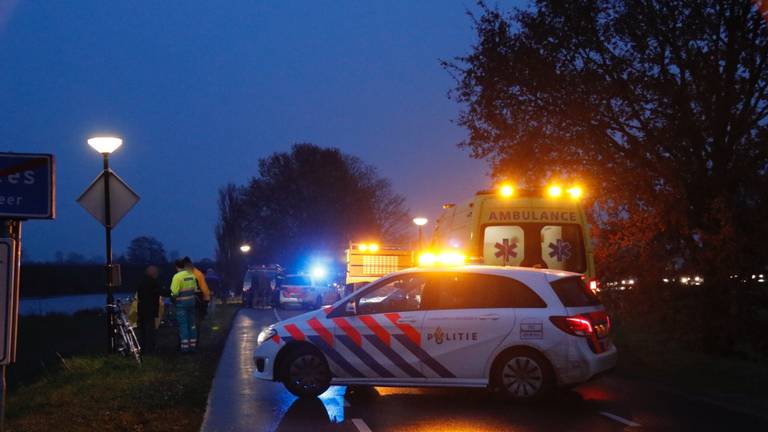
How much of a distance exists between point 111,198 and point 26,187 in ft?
29.9

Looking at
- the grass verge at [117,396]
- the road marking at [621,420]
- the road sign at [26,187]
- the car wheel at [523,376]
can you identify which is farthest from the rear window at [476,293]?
the road sign at [26,187]

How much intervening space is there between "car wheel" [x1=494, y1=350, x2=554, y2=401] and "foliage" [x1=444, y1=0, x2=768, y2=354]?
5.13 meters

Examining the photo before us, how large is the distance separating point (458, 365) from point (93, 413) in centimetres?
415

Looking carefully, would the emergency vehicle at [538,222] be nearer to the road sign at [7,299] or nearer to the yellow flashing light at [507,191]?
the yellow flashing light at [507,191]

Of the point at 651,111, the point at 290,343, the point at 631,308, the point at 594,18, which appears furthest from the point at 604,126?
the point at 290,343

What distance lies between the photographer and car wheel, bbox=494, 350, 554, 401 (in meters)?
11.0

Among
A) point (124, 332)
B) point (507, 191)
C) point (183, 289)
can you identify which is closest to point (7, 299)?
point (507, 191)

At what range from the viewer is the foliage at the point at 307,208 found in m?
64.8

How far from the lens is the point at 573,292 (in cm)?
1143

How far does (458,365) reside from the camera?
11188mm

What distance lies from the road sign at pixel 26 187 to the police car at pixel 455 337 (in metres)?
5.32

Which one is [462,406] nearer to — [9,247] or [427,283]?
[427,283]

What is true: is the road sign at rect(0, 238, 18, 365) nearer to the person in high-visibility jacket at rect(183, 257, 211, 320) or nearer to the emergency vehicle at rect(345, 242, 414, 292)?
the person in high-visibility jacket at rect(183, 257, 211, 320)

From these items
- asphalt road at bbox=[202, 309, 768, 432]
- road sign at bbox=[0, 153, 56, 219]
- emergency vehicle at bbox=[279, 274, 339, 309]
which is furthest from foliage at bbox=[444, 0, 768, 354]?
emergency vehicle at bbox=[279, 274, 339, 309]
